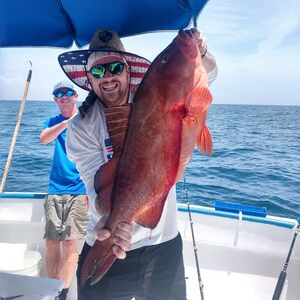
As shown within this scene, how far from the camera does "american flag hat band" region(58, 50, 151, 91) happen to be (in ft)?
8.01

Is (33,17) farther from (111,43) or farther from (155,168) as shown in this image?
(155,168)

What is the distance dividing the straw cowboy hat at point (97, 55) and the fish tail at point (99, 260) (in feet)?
4.06

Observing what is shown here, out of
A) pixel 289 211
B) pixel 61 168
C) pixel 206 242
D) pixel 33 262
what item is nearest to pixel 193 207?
pixel 206 242

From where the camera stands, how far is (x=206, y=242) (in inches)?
159

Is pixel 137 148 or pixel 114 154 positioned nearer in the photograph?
pixel 137 148

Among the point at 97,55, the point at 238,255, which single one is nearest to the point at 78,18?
the point at 97,55

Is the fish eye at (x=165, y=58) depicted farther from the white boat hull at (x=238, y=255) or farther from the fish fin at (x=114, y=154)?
the white boat hull at (x=238, y=255)

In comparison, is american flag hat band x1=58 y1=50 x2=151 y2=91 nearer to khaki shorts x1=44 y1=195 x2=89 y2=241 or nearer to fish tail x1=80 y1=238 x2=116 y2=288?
fish tail x1=80 y1=238 x2=116 y2=288

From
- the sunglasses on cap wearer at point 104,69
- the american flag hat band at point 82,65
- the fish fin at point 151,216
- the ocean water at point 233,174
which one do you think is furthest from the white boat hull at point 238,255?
the ocean water at point 233,174

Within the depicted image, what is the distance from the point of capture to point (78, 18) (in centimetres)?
294

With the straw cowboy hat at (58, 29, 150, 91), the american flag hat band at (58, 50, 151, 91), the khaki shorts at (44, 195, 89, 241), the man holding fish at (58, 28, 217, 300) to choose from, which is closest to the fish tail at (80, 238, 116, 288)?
the man holding fish at (58, 28, 217, 300)

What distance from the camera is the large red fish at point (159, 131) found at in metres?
1.34

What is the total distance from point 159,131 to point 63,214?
3.07 m

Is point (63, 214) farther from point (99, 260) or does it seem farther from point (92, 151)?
point (99, 260)
